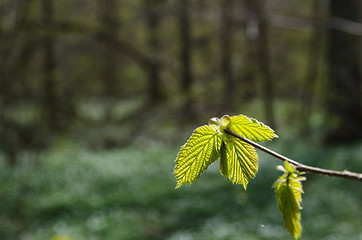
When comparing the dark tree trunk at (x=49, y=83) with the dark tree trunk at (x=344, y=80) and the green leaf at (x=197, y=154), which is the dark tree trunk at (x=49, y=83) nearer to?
the dark tree trunk at (x=344, y=80)

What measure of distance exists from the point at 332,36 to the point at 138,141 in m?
5.35

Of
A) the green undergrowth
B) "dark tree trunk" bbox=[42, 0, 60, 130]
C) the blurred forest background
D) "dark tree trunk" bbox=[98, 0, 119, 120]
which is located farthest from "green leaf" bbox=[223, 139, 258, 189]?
"dark tree trunk" bbox=[98, 0, 119, 120]

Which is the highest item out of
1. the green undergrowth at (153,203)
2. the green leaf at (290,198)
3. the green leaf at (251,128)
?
the green leaf at (251,128)

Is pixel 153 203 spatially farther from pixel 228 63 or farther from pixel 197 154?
pixel 197 154

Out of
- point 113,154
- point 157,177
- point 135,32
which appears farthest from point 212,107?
point 135,32

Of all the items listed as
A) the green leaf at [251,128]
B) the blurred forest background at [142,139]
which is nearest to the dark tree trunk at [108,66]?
the blurred forest background at [142,139]

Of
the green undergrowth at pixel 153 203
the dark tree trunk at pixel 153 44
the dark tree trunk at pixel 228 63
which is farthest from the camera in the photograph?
the dark tree trunk at pixel 153 44

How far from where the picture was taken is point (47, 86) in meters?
7.69

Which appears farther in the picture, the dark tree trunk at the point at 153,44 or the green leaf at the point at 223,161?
the dark tree trunk at the point at 153,44

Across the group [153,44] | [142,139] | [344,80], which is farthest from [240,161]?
[153,44]

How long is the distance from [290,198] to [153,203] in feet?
21.6

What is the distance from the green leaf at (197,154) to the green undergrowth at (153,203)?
4.85 metres

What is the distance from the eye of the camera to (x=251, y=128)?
542mm

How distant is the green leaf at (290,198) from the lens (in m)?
0.48
